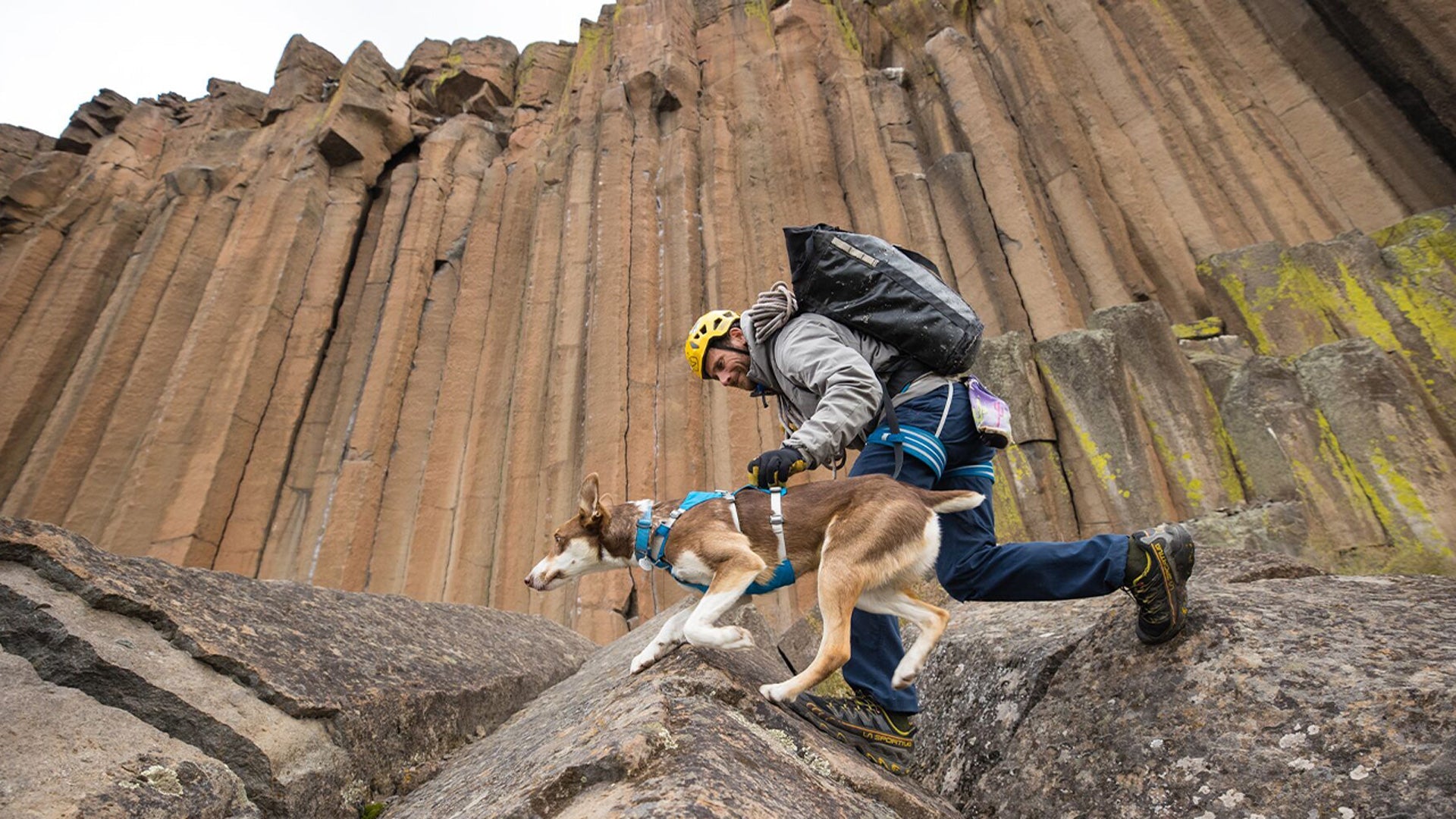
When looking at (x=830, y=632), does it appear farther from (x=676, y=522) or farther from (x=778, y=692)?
(x=676, y=522)

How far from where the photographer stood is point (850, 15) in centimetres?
1841

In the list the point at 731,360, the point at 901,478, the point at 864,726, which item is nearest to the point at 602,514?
the point at 731,360

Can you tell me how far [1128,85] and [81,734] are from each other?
16.4m

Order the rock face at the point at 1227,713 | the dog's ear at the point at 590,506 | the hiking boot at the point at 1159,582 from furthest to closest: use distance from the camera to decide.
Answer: the dog's ear at the point at 590,506 → the hiking boot at the point at 1159,582 → the rock face at the point at 1227,713

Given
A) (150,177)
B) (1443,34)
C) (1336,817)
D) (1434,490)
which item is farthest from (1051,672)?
(150,177)

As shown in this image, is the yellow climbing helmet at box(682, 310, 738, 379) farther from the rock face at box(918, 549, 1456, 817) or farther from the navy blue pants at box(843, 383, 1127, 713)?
the rock face at box(918, 549, 1456, 817)

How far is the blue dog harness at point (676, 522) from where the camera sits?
3422 millimetres

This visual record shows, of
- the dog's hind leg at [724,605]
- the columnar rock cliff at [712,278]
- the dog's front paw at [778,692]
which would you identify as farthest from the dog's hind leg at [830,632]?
the columnar rock cliff at [712,278]

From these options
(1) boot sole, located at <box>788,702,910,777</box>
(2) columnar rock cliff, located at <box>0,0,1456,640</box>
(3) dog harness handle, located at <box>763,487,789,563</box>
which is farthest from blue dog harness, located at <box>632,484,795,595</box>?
(2) columnar rock cliff, located at <box>0,0,1456,640</box>

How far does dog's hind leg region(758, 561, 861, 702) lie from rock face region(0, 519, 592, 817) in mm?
1646

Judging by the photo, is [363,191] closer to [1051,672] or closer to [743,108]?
[743,108]

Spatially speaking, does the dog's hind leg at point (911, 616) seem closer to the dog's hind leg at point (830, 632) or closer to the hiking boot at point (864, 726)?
the hiking boot at point (864, 726)

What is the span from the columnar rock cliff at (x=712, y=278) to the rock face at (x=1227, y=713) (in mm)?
5416

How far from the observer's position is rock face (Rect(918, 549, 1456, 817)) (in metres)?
2.17
